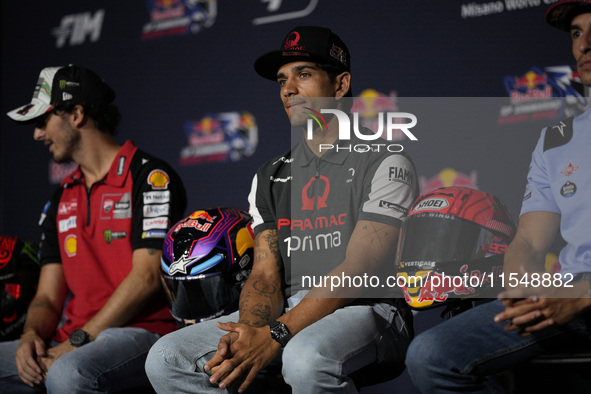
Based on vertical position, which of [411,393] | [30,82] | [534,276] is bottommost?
[411,393]

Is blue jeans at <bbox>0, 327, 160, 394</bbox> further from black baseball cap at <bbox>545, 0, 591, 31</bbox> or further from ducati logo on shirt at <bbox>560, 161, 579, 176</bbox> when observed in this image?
black baseball cap at <bbox>545, 0, 591, 31</bbox>

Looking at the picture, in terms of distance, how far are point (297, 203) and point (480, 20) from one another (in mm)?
1322

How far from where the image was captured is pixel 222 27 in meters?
3.56

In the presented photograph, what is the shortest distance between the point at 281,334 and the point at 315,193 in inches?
20.3

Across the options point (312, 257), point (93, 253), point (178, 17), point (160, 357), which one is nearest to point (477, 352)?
point (312, 257)

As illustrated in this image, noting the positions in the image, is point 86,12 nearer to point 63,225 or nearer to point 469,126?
point 63,225

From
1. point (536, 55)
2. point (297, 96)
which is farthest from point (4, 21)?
point (536, 55)

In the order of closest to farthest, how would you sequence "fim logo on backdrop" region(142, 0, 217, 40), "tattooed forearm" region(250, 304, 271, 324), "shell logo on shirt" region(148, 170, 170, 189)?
"tattooed forearm" region(250, 304, 271, 324) < "shell logo on shirt" region(148, 170, 170, 189) < "fim logo on backdrop" region(142, 0, 217, 40)

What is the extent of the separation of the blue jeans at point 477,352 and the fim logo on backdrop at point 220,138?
2001mm

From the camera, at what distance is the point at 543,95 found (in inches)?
102

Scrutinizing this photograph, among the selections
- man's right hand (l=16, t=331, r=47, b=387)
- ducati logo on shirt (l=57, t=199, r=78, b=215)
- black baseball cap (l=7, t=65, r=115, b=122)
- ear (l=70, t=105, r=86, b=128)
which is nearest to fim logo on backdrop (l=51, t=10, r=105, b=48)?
black baseball cap (l=7, t=65, r=115, b=122)

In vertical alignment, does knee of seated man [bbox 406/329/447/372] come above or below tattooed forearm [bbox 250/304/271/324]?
below

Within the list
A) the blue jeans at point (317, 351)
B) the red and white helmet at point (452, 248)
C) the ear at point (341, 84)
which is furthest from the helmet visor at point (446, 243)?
the ear at point (341, 84)

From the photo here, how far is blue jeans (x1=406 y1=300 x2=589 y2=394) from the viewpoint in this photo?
1.54 metres
